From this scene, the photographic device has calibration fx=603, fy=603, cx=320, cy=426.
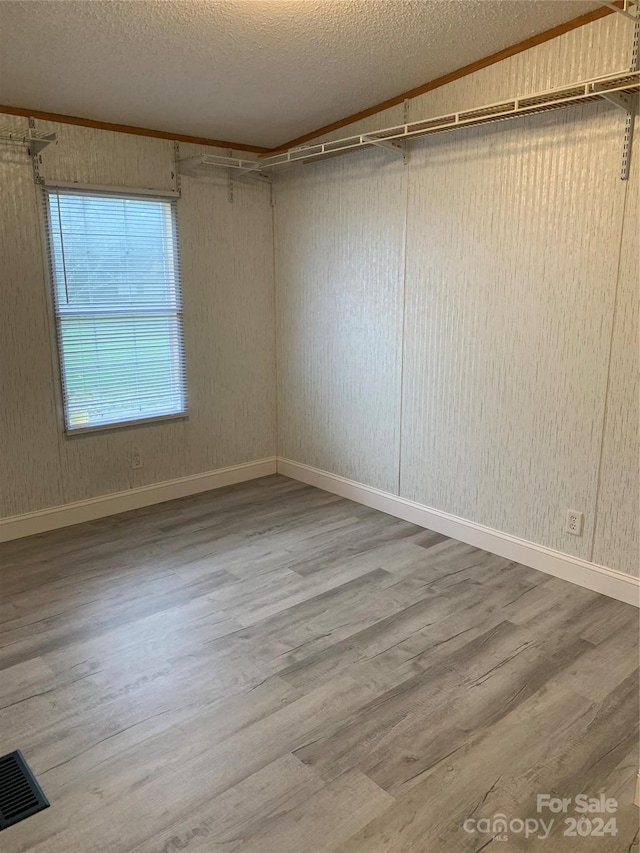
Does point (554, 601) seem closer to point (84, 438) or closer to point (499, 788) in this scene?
point (499, 788)

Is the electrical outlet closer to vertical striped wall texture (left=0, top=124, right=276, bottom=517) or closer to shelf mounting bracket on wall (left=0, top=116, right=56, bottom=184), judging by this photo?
vertical striped wall texture (left=0, top=124, right=276, bottom=517)

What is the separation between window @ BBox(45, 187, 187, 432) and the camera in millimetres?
3598

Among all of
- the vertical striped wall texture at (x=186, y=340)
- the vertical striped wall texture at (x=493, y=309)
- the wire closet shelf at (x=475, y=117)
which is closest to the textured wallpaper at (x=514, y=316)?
the vertical striped wall texture at (x=493, y=309)

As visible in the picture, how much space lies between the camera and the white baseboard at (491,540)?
2825 millimetres

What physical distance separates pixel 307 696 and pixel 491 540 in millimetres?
1561

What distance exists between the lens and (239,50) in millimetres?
2682

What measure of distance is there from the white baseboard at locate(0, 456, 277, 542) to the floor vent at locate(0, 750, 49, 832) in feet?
6.39

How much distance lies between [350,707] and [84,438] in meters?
2.51

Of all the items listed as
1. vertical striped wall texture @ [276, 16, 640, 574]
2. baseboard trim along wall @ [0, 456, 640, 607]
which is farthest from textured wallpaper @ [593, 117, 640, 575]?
baseboard trim along wall @ [0, 456, 640, 607]

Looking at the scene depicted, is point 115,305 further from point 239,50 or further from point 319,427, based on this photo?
point 239,50

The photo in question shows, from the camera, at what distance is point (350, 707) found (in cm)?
212

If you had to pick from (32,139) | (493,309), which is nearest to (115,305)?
(32,139)

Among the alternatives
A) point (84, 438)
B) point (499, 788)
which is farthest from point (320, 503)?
point (499, 788)

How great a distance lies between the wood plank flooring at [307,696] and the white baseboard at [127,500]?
0.26m
